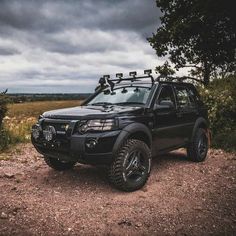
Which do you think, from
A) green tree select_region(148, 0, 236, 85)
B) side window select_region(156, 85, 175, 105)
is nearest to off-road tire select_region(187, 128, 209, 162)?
side window select_region(156, 85, 175, 105)

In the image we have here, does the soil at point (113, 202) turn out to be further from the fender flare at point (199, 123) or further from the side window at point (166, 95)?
the side window at point (166, 95)

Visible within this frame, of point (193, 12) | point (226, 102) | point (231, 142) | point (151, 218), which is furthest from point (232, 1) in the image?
point (151, 218)

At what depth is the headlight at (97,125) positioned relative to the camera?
5.42 metres

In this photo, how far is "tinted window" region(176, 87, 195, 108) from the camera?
293 inches

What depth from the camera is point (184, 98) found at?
7758 millimetres

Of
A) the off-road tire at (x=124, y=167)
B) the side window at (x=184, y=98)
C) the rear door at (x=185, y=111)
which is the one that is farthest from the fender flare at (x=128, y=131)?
the side window at (x=184, y=98)

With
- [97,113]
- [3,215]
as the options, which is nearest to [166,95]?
[97,113]

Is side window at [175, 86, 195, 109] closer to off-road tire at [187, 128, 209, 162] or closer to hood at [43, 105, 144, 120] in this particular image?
off-road tire at [187, 128, 209, 162]

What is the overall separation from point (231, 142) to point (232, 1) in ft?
34.6

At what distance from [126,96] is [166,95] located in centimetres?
92

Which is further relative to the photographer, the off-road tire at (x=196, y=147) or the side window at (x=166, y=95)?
the off-road tire at (x=196, y=147)

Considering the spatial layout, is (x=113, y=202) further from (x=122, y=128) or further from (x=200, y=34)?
(x=200, y=34)

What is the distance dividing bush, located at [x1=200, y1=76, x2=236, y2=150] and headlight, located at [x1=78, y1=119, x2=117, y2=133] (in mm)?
5744

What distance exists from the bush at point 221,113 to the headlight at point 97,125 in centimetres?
574
